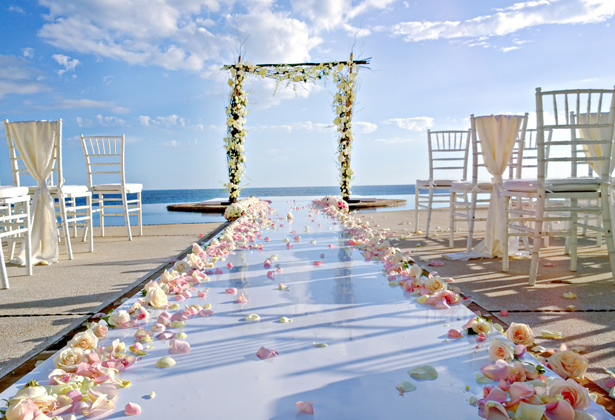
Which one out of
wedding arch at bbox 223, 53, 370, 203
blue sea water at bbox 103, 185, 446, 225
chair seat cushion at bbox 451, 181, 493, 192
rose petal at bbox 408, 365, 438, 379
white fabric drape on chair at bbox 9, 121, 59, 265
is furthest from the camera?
blue sea water at bbox 103, 185, 446, 225

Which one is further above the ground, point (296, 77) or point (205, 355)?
point (296, 77)

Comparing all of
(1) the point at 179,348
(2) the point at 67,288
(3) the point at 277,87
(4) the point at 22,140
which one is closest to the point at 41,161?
(4) the point at 22,140

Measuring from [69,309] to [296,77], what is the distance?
5.98 meters

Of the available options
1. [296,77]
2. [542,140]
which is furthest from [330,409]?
[296,77]

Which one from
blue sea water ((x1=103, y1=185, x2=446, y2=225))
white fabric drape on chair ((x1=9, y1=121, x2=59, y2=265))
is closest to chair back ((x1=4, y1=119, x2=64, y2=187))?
white fabric drape on chair ((x1=9, y1=121, x2=59, y2=265))

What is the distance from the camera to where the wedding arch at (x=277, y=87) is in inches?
274

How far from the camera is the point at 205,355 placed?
3.89 ft

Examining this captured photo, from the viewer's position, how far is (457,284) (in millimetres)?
2281

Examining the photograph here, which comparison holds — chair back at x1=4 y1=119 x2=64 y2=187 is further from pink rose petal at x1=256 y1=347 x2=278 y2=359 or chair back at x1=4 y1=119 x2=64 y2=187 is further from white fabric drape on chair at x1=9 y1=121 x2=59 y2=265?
pink rose petal at x1=256 y1=347 x2=278 y2=359

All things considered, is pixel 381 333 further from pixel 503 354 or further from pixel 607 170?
pixel 607 170

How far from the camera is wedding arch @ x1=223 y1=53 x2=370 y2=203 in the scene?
22.8 feet

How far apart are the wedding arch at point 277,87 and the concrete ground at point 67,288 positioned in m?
2.98

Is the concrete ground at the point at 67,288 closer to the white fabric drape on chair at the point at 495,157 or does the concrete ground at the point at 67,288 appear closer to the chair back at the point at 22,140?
the chair back at the point at 22,140

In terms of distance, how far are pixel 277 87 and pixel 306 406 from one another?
22.6 feet
